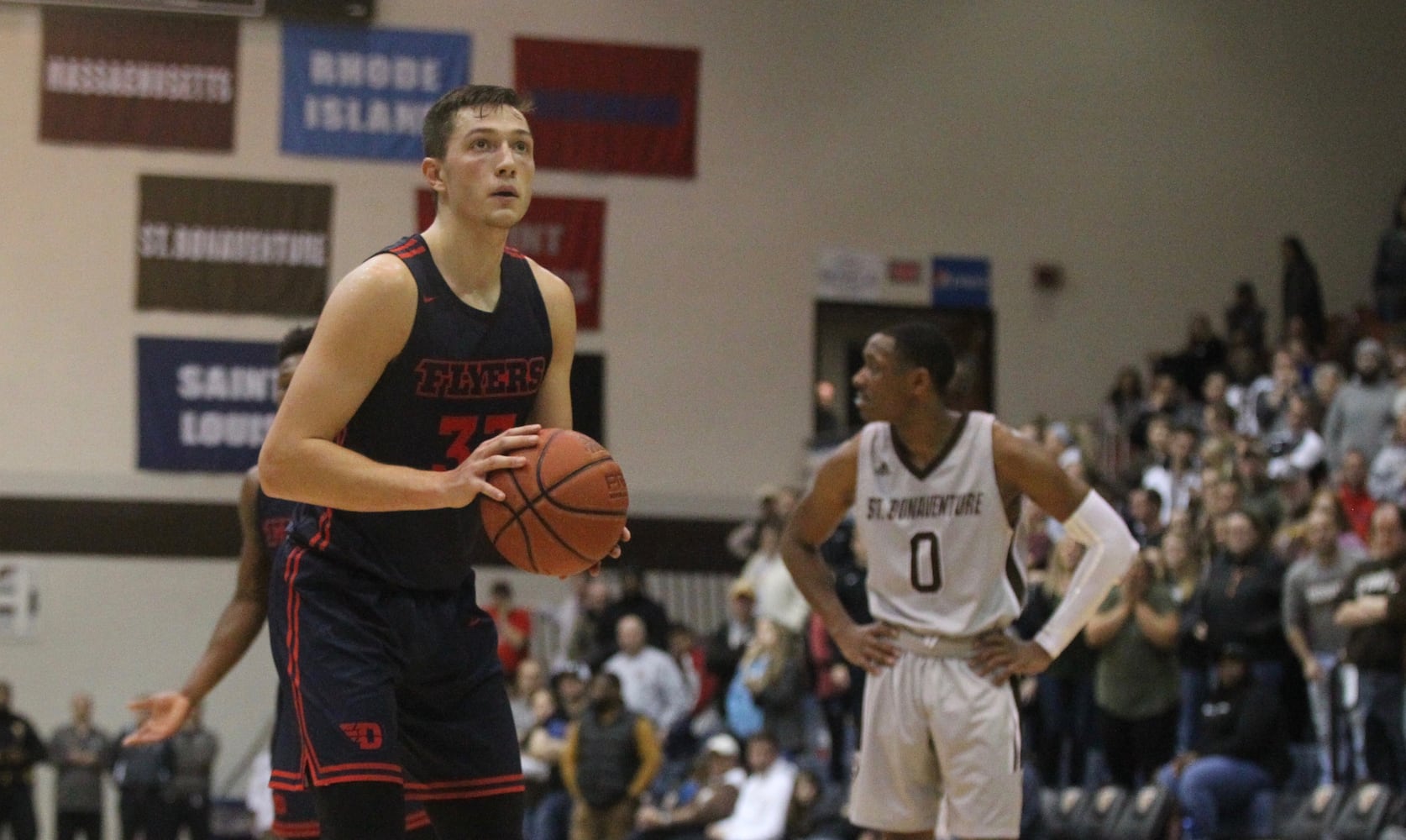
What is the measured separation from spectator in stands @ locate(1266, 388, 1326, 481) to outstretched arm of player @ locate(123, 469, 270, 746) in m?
10.00

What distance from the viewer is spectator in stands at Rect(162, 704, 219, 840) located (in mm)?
16188

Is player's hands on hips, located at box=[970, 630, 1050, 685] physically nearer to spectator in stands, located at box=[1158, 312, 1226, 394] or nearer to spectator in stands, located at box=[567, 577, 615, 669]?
spectator in stands, located at box=[567, 577, 615, 669]

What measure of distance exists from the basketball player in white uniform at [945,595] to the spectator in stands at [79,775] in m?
12.4

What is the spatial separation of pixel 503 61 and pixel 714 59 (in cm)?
227

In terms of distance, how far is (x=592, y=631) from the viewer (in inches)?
631

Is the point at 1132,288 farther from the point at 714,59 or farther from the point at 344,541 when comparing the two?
the point at 344,541

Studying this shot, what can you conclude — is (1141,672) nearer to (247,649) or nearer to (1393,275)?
(247,649)

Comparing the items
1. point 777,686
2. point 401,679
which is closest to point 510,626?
point 777,686

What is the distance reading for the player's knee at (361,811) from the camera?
3.88 m

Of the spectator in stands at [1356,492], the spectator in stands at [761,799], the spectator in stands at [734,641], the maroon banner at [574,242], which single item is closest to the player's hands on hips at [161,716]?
the spectator in stands at [761,799]

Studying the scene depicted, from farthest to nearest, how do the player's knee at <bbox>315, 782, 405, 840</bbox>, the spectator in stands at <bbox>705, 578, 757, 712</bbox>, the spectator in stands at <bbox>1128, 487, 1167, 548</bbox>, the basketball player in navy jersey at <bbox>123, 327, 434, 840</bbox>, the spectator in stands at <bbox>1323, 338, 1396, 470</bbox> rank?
the spectator in stands at <bbox>705, 578, 757, 712</bbox> < the spectator in stands at <bbox>1323, 338, 1396, 470</bbox> < the spectator in stands at <bbox>1128, 487, 1167, 548</bbox> < the basketball player in navy jersey at <bbox>123, 327, 434, 840</bbox> < the player's knee at <bbox>315, 782, 405, 840</bbox>

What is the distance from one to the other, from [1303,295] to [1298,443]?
469 cm

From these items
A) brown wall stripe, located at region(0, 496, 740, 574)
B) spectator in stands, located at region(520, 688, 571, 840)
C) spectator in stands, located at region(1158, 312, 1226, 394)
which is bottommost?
spectator in stands, located at region(520, 688, 571, 840)

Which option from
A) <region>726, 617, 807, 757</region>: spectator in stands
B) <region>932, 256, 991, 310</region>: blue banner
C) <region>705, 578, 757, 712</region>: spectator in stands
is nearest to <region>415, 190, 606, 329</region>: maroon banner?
<region>932, 256, 991, 310</region>: blue banner
